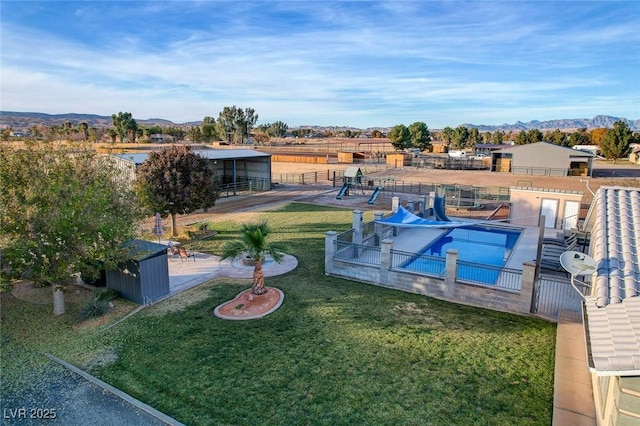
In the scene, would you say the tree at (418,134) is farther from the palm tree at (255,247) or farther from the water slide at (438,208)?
the palm tree at (255,247)

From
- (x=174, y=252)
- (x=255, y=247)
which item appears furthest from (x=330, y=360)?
(x=174, y=252)

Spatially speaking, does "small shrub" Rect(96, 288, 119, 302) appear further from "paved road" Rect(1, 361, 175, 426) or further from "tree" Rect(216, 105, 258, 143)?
"tree" Rect(216, 105, 258, 143)

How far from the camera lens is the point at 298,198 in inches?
1346

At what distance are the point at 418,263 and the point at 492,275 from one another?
2.86 m

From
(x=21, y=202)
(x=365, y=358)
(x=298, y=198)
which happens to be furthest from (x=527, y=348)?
(x=298, y=198)

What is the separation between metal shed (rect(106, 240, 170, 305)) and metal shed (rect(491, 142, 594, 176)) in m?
50.3

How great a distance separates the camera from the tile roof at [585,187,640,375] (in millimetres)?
4328

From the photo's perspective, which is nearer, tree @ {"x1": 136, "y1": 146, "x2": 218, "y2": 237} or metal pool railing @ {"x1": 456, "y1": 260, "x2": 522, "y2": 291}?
metal pool railing @ {"x1": 456, "y1": 260, "x2": 522, "y2": 291}

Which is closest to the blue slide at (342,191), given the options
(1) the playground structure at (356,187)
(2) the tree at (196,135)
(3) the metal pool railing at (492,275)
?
(1) the playground structure at (356,187)

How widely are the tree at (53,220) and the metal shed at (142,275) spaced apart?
0.74 metres

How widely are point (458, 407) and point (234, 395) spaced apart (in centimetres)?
469

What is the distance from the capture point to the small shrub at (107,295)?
42.1 feet

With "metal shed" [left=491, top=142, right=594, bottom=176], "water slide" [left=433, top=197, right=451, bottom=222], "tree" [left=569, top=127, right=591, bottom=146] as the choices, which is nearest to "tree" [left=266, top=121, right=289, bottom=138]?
"tree" [left=569, top=127, right=591, bottom=146]

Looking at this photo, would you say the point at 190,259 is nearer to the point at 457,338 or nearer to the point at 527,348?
the point at 457,338
